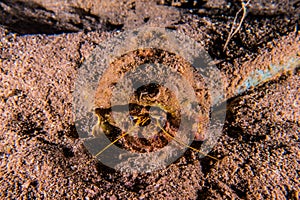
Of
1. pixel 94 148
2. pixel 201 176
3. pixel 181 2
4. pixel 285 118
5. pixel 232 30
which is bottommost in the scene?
pixel 201 176

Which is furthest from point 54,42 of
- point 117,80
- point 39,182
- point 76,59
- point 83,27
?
point 39,182

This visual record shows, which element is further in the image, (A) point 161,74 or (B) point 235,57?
(B) point 235,57

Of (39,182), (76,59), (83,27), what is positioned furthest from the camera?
(83,27)

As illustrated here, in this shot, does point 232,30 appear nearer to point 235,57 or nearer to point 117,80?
point 235,57

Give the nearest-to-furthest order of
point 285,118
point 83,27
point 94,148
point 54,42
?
point 94,148
point 285,118
point 54,42
point 83,27

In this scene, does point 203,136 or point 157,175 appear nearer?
point 157,175

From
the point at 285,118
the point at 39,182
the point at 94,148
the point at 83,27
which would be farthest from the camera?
the point at 83,27

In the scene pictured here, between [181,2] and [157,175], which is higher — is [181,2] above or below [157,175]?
above

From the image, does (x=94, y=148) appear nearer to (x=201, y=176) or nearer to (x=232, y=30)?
(x=201, y=176)

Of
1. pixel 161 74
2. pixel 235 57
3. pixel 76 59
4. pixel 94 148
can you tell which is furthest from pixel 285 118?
pixel 76 59
